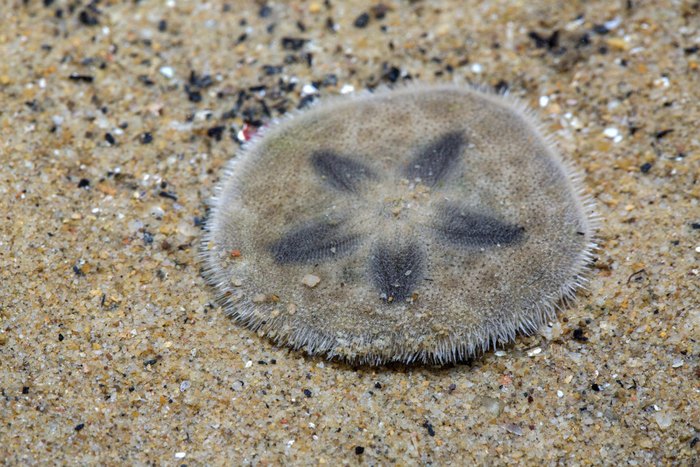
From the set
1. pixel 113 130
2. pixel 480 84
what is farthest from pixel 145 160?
pixel 480 84

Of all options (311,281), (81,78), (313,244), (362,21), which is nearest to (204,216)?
(313,244)

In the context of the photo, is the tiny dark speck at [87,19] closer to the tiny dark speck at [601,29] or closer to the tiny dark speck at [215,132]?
the tiny dark speck at [215,132]

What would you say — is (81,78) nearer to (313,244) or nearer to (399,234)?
(313,244)

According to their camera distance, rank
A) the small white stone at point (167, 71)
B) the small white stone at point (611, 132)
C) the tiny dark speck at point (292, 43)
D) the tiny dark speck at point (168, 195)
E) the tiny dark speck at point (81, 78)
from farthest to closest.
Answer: the tiny dark speck at point (292, 43), the small white stone at point (167, 71), the tiny dark speck at point (81, 78), the small white stone at point (611, 132), the tiny dark speck at point (168, 195)

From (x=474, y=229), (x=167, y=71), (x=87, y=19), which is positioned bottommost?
(x=474, y=229)

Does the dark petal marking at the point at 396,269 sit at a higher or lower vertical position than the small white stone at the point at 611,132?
higher

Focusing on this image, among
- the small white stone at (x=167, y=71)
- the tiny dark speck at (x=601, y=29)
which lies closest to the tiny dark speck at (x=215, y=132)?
the small white stone at (x=167, y=71)

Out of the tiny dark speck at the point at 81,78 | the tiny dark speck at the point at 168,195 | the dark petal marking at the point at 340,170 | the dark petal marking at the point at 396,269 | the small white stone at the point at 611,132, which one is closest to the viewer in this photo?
the dark petal marking at the point at 396,269
